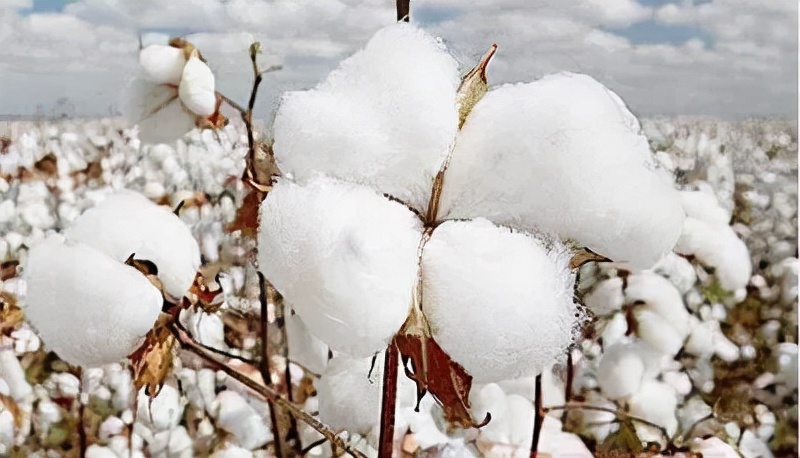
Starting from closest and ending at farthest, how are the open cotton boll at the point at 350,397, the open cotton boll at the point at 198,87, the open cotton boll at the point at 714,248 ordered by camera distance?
the open cotton boll at the point at 350,397
the open cotton boll at the point at 198,87
the open cotton boll at the point at 714,248

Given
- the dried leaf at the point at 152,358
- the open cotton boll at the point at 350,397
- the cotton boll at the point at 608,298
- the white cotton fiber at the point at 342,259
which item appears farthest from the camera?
the cotton boll at the point at 608,298

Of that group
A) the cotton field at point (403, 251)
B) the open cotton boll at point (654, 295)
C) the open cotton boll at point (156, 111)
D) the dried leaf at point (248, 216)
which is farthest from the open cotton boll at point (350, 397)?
the open cotton boll at point (654, 295)

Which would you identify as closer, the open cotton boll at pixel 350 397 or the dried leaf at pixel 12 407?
the open cotton boll at pixel 350 397

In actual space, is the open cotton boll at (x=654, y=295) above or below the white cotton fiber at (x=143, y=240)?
below

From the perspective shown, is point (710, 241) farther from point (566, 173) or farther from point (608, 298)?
point (566, 173)

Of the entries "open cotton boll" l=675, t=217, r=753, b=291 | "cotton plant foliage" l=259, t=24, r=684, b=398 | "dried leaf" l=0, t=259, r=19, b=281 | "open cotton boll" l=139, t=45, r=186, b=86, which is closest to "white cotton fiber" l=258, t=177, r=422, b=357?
"cotton plant foliage" l=259, t=24, r=684, b=398

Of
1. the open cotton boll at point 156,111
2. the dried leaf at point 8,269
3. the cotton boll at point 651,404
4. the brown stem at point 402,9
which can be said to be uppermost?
the brown stem at point 402,9

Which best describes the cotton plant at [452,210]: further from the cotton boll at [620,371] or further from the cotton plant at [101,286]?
the cotton boll at [620,371]
